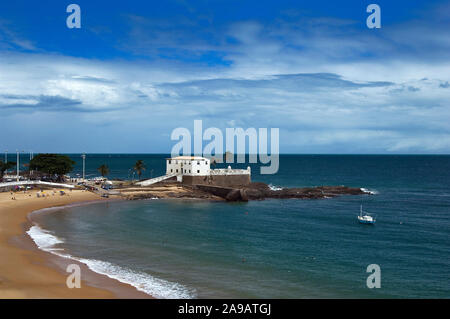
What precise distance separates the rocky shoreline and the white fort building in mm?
2292

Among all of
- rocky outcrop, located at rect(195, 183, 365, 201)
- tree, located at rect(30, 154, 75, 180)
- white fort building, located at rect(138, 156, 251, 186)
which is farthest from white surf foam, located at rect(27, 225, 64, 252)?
white fort building, located at rect(138, 156, 251, 186)

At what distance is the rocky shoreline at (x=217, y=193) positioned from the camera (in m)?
74.9

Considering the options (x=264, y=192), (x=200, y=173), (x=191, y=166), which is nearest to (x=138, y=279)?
(x=264, y=192)

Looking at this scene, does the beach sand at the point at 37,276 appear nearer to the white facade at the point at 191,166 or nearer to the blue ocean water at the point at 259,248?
the blue ocean water at the point at 259,248

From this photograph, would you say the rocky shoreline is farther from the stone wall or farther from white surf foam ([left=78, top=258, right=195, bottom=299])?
white surf foam ([left=78, top=258, right=195, bottom=299])

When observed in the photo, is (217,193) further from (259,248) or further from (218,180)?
(259,248)

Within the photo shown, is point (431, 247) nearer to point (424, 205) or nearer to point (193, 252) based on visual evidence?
point (193, 252)

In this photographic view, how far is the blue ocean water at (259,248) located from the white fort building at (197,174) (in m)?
18.2

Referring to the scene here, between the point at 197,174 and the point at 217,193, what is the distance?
333 inches

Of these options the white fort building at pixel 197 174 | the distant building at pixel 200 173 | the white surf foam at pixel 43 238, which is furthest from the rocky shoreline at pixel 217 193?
the white surf foam at pixel 43 238

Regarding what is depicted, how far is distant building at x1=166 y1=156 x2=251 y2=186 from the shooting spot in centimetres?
8438

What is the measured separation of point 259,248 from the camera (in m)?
38.1
